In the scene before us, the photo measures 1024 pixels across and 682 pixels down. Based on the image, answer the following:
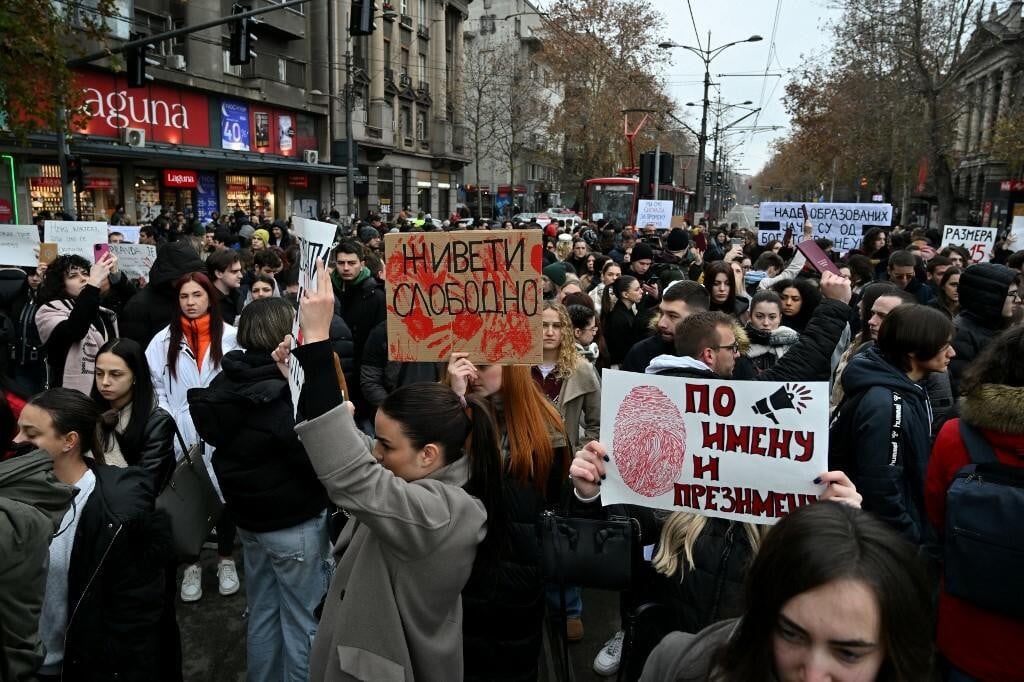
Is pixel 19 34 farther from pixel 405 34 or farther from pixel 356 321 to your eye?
pixel 405 34

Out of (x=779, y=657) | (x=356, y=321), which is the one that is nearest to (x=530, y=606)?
(x=779, y=657)

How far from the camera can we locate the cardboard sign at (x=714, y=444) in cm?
213

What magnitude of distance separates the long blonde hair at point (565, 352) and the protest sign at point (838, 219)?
291 inches

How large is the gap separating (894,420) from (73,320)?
4885mm

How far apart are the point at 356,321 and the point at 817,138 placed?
128 ft

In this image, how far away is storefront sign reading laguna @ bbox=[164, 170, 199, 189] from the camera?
85.1 ft

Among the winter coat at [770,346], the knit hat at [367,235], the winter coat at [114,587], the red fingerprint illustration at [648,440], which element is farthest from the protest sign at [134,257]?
the red fingerprint illustration at [648,440]

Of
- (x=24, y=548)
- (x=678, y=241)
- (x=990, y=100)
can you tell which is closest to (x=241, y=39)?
(x=678, y=241)

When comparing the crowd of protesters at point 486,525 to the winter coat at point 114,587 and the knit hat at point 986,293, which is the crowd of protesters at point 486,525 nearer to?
the winter coat at point 114,587

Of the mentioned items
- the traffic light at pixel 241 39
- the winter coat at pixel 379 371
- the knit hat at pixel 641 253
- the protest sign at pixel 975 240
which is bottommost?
the winter coat at pixel 379 371

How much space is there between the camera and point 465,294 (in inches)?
124

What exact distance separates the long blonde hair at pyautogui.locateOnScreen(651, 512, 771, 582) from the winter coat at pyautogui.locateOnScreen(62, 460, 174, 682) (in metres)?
1.81

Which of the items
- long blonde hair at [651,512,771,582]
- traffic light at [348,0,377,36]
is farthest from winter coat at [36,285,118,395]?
traffic light at [348,0,377,36]

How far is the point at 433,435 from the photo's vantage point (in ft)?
7.37
